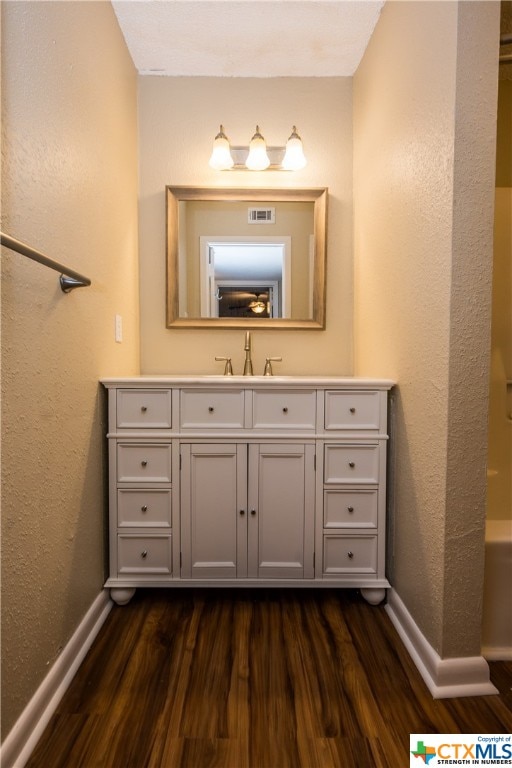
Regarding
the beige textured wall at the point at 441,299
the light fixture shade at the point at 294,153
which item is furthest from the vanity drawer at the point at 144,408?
the light fixture shade at the point at 294,153

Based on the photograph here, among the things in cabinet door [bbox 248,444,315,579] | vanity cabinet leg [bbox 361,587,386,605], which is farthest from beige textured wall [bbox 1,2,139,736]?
vanity cabinet leg [bbox 361,587,386,605]

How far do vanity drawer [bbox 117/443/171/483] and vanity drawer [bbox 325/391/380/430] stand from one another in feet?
2.14

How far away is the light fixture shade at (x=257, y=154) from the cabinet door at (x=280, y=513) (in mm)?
1367

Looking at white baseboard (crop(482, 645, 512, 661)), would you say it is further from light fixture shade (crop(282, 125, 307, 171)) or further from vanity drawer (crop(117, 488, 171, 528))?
light fixture shade (crop(282, 125, 307, 171))

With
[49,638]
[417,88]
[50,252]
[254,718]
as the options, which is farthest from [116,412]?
[417,88]

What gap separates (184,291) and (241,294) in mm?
295

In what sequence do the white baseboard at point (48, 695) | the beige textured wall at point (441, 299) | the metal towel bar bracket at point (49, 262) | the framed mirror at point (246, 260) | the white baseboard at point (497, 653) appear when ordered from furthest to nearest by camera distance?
1. the framed mirror at point (246, 260)
2. the white baseboard at point (497, 653)
3. the beige textured wall at point (441, 299)
4. the white baseboard at point (48, 695)
5. the metal towel bar bracket at point (49, 262)

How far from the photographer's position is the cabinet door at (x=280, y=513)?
1513 mm

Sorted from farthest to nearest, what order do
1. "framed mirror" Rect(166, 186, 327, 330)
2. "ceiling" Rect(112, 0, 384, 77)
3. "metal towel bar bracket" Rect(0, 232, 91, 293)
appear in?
"framed mirror" Rect(166, 186, 327, 330)
"ceiling" Rect(112, 0, 384, 77)
"metal towel bar bracket" Rect(0, 232, 91, 293)

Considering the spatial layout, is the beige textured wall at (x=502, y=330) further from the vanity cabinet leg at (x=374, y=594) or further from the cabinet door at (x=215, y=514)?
the cabinet door at (x=215, y=514)

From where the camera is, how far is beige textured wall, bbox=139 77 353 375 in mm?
1932

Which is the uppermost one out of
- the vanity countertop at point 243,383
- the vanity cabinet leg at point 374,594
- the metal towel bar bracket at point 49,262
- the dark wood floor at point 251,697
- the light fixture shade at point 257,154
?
the light fixture shade at point 257,154

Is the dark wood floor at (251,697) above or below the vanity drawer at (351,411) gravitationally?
below

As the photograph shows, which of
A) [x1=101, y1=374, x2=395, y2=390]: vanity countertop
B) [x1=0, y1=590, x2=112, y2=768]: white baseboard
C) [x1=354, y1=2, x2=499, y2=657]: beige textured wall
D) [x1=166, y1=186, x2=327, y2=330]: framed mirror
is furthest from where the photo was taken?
[x1=166, y1=186, x2=327, y2=330]: framed mirror
